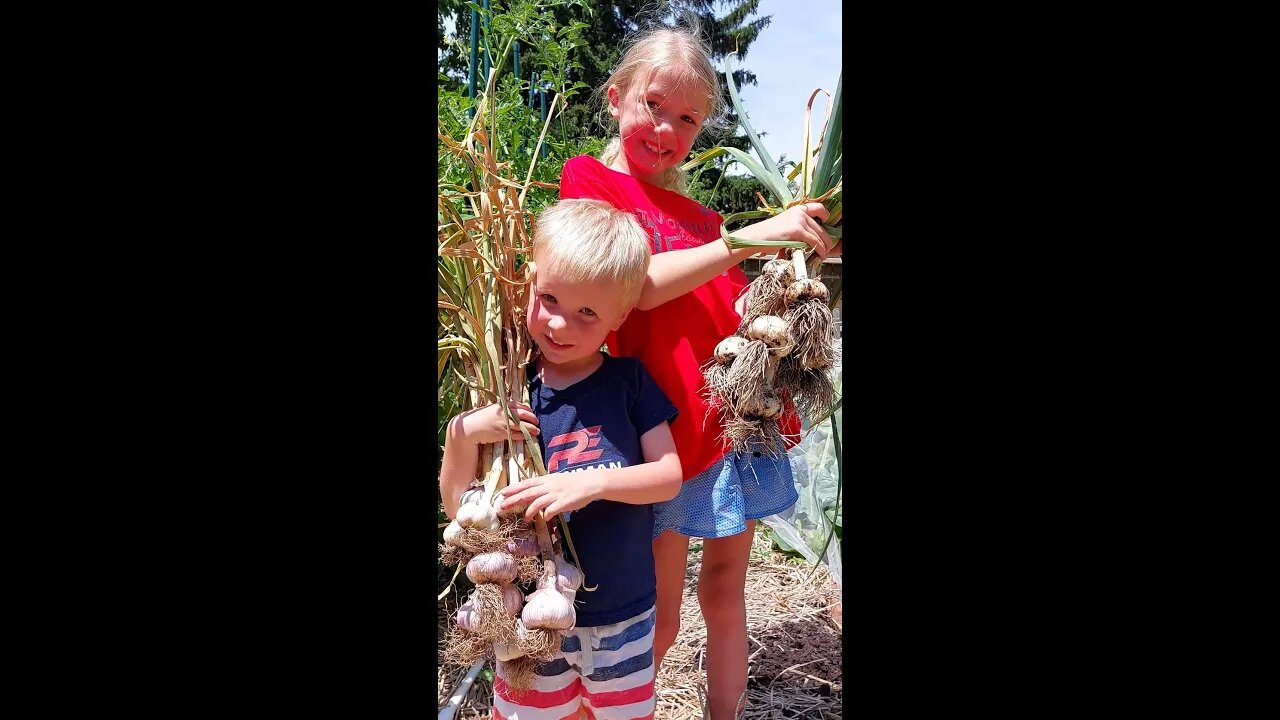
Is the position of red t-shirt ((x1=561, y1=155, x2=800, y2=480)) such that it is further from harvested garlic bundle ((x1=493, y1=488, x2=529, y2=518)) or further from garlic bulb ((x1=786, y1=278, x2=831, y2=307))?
harvested garlic bundle ((x1=493, y1=488, x2=529, y2=518))

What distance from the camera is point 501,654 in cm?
115

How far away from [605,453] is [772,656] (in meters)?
1.45

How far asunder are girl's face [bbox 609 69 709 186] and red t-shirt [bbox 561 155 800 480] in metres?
0.07

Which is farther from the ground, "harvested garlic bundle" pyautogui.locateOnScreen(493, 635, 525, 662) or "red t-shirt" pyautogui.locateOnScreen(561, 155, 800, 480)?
"red t-shirt" pyautogui.locateOnScreen(561, 155, 800, 480)

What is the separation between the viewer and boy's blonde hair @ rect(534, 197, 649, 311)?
3.74 ft

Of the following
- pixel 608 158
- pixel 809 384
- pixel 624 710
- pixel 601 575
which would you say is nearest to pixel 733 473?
pixel 809 384

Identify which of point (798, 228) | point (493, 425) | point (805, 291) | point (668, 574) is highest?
point (798, 228)

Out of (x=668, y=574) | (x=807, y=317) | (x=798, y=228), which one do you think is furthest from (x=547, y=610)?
(x=798, y=228)

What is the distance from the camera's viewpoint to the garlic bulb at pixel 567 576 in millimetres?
1166

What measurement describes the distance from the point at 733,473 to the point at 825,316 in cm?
36

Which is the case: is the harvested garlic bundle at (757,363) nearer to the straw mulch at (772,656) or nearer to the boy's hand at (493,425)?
the boy's hand at (493,425)

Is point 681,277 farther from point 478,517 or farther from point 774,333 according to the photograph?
point 478,517

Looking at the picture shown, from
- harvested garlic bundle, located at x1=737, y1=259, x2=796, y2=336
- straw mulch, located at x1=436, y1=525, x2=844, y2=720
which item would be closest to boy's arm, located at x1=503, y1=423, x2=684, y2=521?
harvested garlic bundle, located at x1=737, y1=259, x2=796, y2=336

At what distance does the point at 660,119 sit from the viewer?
1330 mm
